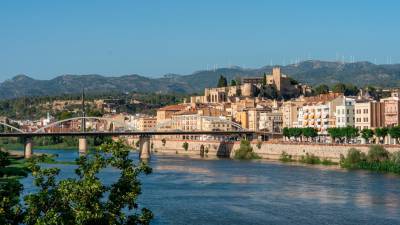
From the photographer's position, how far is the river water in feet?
102

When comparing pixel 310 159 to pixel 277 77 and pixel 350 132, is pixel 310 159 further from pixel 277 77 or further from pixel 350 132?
pixel 277 77

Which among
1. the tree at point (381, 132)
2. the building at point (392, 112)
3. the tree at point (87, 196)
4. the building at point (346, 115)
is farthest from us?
the building at point (346, 115)

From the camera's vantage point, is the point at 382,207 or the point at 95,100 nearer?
the point at 382,207

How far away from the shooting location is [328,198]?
122ft

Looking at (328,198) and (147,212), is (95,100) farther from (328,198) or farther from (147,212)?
(147,212)

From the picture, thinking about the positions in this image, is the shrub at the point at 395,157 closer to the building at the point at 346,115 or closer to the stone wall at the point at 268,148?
the stone wall at the point at 268,148

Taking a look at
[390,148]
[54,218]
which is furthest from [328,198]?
[54,218]

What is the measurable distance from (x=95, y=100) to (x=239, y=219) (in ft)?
516

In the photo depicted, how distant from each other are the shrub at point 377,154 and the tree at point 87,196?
40688mm

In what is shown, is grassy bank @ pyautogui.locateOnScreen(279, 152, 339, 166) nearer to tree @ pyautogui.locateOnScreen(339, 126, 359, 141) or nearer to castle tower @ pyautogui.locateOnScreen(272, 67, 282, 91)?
tree @ pyautogui.locateOnScreen(339, 126, 359, 141)

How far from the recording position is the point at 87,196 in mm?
15492

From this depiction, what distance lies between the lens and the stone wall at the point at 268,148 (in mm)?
61944

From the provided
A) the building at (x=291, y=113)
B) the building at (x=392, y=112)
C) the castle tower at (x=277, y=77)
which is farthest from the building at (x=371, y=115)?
the castle tower at (x=277, y=77)

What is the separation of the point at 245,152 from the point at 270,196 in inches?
1466
